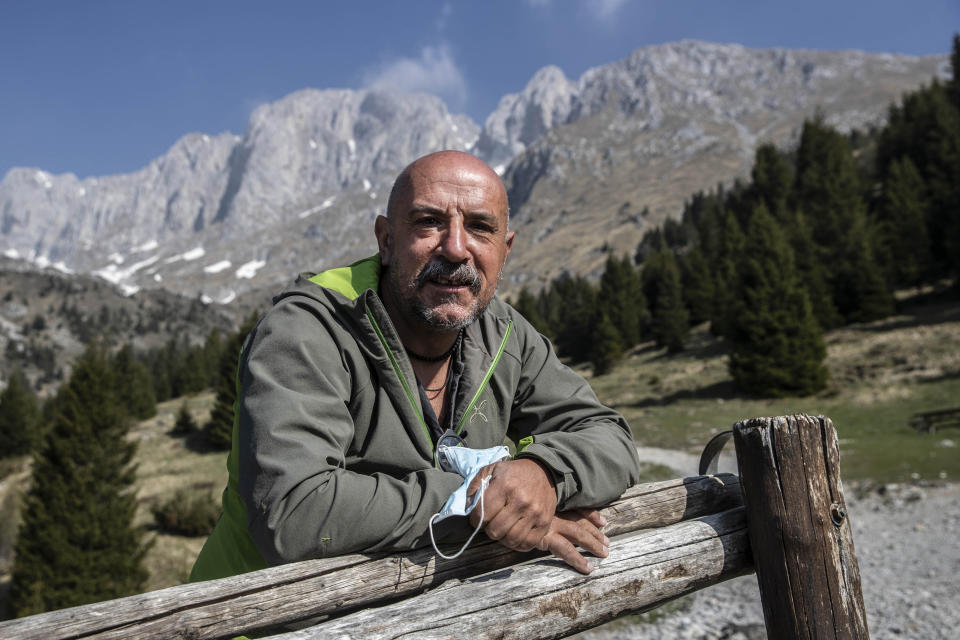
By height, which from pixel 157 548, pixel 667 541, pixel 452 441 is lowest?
pixel 157 548

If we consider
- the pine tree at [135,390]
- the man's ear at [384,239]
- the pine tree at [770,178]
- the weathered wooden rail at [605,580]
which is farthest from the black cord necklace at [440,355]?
the pine tree at [770,178]

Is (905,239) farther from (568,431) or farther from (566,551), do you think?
(566,551)

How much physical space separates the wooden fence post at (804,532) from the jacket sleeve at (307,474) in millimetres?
1579

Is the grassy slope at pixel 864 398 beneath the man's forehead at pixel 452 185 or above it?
beneath

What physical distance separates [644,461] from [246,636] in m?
20.0

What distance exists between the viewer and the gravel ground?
9.64m

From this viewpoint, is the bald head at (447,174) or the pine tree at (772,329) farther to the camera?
the pine tree at (772,329)

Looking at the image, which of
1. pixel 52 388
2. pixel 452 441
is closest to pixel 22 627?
pixel 452 441

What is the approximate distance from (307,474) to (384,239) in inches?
59.2

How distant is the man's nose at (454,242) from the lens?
10.2 feet

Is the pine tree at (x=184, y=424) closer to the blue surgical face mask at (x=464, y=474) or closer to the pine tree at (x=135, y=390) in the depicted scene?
the pine tree at (x=135, y=390)

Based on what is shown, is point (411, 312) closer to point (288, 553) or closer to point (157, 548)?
point (288, 553)

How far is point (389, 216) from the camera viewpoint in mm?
3338

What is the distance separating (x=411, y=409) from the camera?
290 cm
